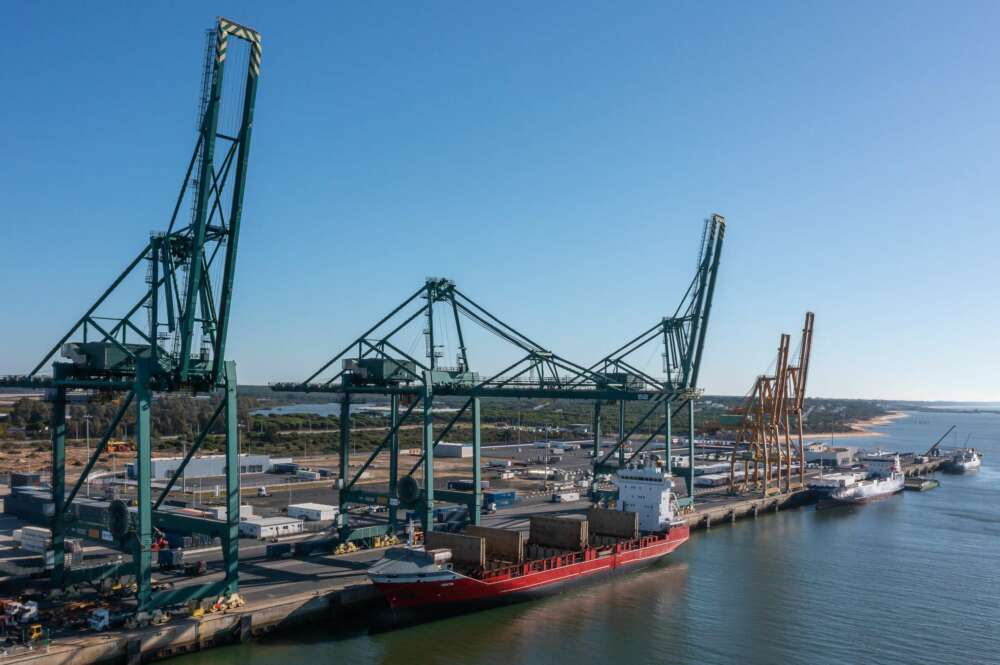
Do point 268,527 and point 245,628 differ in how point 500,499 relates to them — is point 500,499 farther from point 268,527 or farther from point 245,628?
point 245,628

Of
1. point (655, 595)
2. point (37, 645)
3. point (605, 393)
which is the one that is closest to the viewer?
point (37, 645)

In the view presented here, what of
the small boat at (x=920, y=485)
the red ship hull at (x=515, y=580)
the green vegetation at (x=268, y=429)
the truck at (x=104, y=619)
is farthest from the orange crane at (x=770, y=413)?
the truck at (x=104, y=619)

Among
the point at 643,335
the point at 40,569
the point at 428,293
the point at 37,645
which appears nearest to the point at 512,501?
the point at 643,335

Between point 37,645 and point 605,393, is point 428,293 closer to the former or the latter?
point 605,393

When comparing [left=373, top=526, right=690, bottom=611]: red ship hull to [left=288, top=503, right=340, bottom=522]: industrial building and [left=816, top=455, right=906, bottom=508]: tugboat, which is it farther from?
[left=816, top=455, right=906, bottom=508]: tugboat

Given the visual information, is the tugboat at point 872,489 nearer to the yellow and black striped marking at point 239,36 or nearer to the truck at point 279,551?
the truck at point 279,551

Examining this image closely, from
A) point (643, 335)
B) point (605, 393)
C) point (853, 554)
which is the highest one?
point (643, 335)

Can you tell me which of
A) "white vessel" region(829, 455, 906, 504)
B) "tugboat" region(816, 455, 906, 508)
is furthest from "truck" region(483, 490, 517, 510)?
"white vessel" region(829, 455, 906, 504)

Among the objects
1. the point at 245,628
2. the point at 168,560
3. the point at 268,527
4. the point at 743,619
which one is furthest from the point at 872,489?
the point at 245,628
